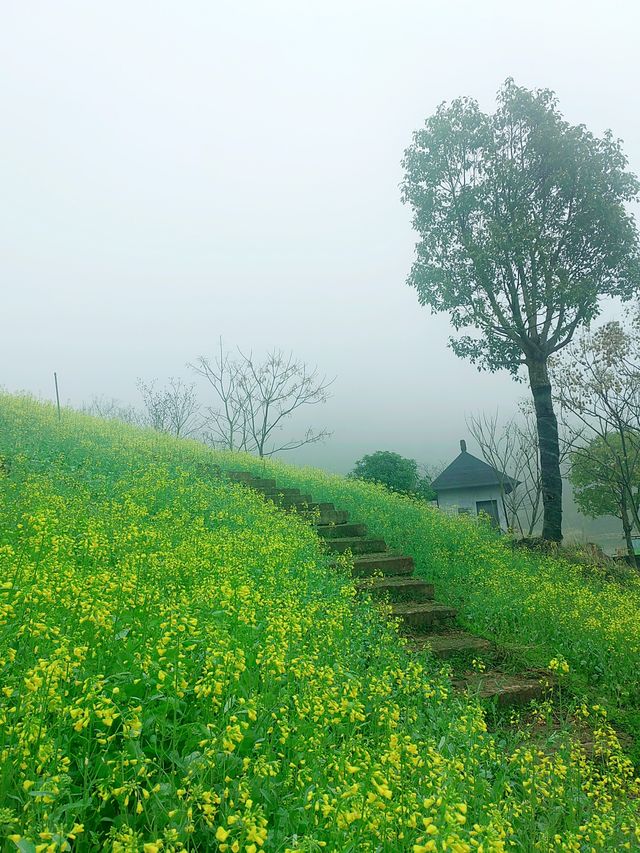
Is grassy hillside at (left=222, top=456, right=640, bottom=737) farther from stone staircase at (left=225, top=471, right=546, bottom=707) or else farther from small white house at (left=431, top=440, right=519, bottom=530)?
small white house at (left=431, top=440, right=519, bottom=530)

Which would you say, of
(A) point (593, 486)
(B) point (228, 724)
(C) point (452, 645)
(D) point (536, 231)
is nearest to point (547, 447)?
(D) point (536, 231)

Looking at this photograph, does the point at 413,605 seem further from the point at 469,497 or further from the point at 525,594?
the point at 469,497

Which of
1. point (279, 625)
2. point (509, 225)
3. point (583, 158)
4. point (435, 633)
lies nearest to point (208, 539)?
point (279, 625)

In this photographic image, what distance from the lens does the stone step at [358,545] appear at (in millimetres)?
10062

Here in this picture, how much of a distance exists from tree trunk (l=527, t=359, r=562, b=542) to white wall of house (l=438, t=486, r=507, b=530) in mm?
16377

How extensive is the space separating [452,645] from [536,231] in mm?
10931

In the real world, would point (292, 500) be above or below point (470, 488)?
above

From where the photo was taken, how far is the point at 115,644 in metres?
3.53

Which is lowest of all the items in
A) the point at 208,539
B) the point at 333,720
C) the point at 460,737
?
the point at 460,737

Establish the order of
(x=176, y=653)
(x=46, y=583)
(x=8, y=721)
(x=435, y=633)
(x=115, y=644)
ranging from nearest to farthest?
(x=8, y=721) → (x=176, y=653) → (x=115, y=644) → (x=46, y=583) → (x=435, y=633)

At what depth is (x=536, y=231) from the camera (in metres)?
14.7

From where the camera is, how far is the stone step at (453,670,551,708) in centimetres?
599

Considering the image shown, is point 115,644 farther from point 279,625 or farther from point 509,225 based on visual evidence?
point 509,225

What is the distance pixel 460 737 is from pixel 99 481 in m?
6.30
